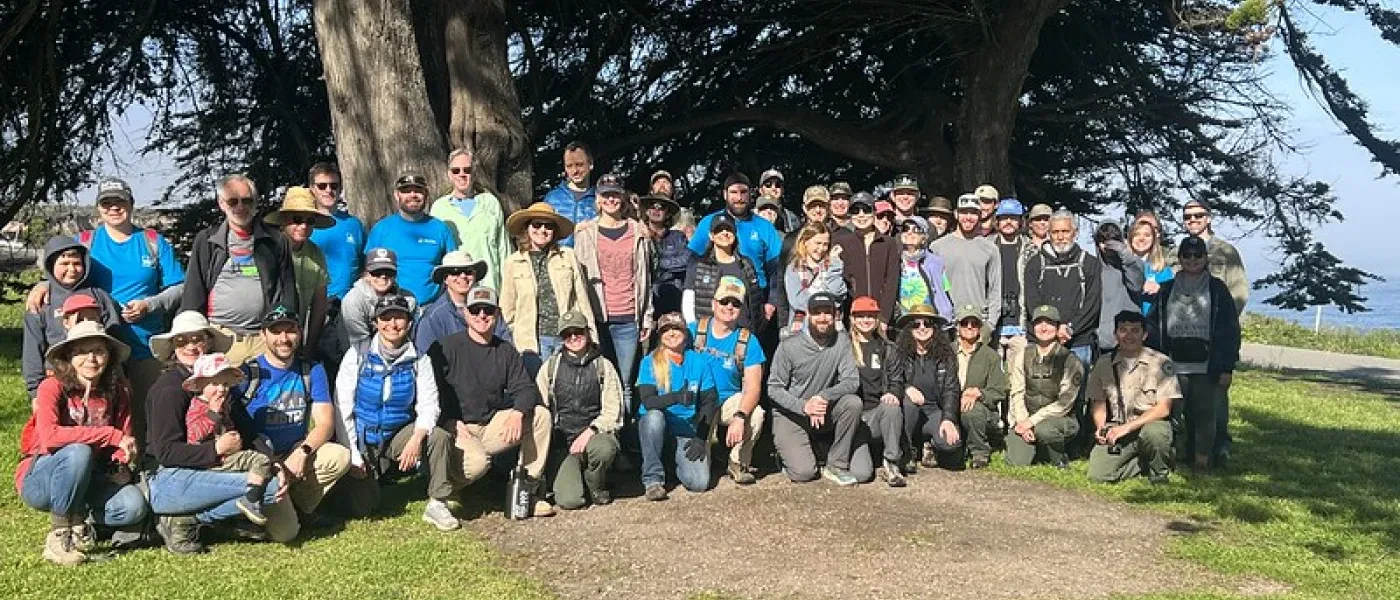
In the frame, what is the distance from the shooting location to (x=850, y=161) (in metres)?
17.0

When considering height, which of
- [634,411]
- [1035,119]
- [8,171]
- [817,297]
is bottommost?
[634,411]

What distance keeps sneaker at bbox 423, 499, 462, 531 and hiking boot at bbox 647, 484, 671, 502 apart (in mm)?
1209

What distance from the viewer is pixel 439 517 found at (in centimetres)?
658

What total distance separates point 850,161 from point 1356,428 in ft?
25.7

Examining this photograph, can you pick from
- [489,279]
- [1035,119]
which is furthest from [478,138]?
[1035,119]

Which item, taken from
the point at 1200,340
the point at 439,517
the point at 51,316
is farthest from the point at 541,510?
the point at 1200,340

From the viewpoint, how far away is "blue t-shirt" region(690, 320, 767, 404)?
25.5ft

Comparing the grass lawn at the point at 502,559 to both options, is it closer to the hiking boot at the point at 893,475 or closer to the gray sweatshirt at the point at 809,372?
the hiking boot at the point at 893,475

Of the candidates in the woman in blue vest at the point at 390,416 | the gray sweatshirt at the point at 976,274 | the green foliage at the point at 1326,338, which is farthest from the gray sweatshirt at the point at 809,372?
the green foliage at the point at 1326,338

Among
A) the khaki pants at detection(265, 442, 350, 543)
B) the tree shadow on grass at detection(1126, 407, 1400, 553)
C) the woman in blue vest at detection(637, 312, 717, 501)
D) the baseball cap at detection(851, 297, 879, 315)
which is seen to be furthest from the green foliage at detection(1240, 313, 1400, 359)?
the khaki pants at detection(265, 442, 350, 543)

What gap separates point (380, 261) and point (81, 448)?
5.98 ft

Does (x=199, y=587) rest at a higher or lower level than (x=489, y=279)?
lower

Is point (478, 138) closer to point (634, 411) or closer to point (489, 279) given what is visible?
point (489, 279)

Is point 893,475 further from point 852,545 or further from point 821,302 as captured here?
point 852,545
